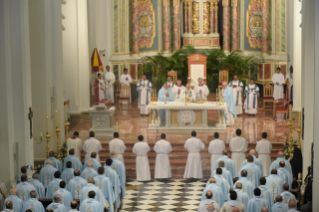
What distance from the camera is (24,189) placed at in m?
9.70

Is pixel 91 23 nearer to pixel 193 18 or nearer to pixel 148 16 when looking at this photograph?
pixel 148 16

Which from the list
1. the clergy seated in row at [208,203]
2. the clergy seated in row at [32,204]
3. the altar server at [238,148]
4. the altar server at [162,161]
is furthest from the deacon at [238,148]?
the clergy seated in row at [32,204]

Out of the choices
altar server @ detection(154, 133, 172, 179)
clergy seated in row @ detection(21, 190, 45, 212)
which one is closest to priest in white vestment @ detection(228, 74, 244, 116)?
altar server @ detection(154, 133, 172, 179)

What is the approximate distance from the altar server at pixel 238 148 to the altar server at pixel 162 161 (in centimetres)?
168

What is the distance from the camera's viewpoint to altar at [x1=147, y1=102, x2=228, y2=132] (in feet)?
54.9

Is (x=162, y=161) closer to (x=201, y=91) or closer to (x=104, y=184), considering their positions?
(x=104, y=184)

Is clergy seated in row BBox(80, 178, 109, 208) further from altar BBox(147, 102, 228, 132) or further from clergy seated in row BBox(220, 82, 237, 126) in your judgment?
clergy seated in row BBox(220, 82, 237, 126)

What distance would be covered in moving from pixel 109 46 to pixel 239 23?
632 cm

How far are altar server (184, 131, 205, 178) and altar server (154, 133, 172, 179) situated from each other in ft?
1.58

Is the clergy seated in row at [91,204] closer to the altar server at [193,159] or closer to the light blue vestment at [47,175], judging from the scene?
the light blue vestment at [47,175]

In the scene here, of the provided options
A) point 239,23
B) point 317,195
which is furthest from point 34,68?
point 239,23

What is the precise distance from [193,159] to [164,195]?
145cm

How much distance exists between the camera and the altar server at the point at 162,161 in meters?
13.6

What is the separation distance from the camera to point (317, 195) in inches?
357
